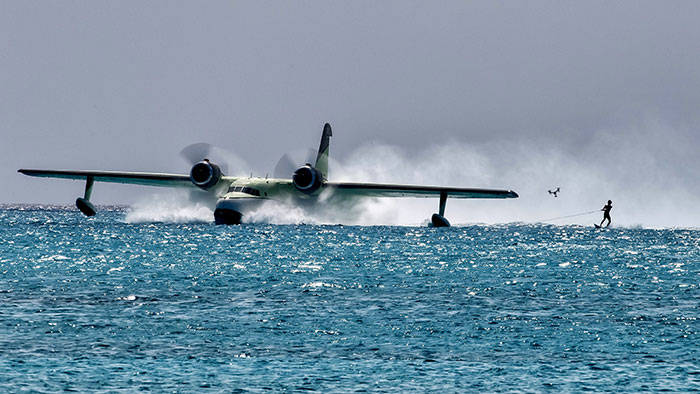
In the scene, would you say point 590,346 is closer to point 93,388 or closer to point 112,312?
point 93,388

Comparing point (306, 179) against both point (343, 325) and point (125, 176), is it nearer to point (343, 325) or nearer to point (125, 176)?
point (125, 176)

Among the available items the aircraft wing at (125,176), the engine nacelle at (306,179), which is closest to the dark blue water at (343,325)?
the engine nacelle at (306,179)

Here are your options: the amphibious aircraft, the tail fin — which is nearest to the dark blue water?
the amphibious aircraft

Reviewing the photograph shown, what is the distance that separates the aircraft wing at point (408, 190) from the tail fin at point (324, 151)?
843 cm

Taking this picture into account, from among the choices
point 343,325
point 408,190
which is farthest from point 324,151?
point 343,325

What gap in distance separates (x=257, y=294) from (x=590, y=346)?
11362mm

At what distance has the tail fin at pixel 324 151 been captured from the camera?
7700 centimetres

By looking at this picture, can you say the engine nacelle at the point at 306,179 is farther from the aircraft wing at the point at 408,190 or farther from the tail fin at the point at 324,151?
the tail fin at the point at 324,151

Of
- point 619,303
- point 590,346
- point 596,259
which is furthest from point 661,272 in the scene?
point 590,346

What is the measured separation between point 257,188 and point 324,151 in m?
15.0

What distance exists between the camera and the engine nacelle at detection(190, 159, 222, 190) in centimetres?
6544

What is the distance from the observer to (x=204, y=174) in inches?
2581

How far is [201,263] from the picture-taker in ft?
127

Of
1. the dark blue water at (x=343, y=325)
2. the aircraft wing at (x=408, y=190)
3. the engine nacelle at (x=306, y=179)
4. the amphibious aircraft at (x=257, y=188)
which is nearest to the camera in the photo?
the dark blue water at (x=343, y=325)
